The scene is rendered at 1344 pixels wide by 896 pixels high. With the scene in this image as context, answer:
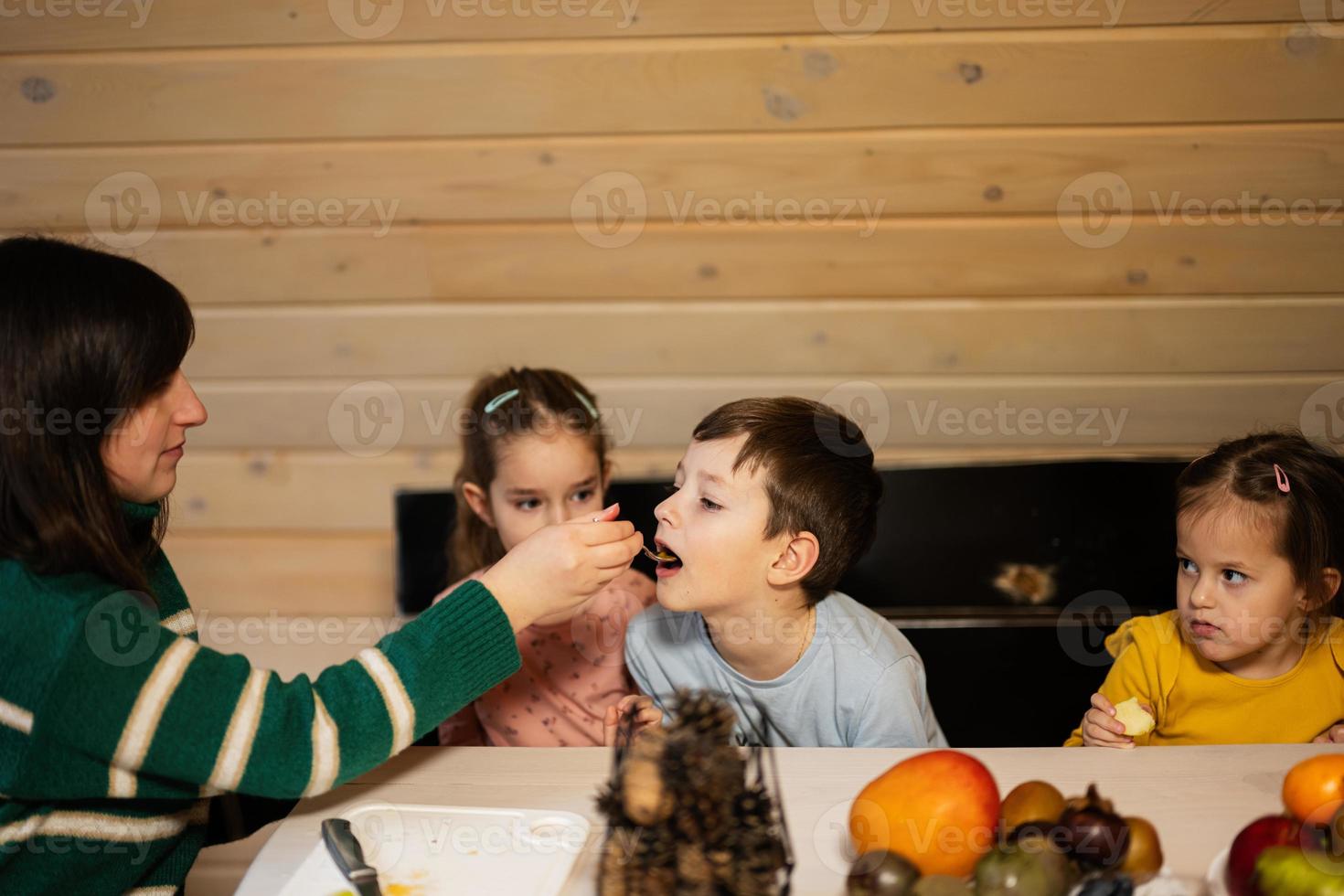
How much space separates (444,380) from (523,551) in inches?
50.6

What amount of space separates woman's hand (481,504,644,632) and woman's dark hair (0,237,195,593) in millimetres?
356

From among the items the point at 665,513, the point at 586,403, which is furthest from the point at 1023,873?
the point at 586,403

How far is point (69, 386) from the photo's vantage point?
1.04 meters

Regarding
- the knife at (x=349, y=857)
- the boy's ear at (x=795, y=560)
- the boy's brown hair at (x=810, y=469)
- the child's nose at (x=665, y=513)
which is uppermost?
the boy's brown hair at (x=810, y=469)

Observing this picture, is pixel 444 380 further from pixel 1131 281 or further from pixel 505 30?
pixel 1131 281

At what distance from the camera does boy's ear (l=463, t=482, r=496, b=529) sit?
6.42 ft

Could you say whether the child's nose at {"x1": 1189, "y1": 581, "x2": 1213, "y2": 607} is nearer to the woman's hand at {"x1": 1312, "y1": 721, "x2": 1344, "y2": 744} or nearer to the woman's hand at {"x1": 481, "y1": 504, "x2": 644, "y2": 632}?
the woman's hand at {"x1": 1312, "y1": 721, "x2": 1344, "y2": 744}

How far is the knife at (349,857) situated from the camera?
955mm

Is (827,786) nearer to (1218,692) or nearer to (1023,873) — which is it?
(1023,873)

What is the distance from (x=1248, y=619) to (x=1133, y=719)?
252mm

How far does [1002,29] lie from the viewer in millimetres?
2135

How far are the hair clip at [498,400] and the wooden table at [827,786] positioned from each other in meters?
0.76

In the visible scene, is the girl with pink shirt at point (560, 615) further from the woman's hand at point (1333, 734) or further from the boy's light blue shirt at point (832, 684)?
the woman's hand at point (1333, 734)

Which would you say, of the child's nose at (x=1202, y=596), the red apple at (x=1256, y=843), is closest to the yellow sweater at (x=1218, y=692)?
the child's nose at (x=1202, y=596)
